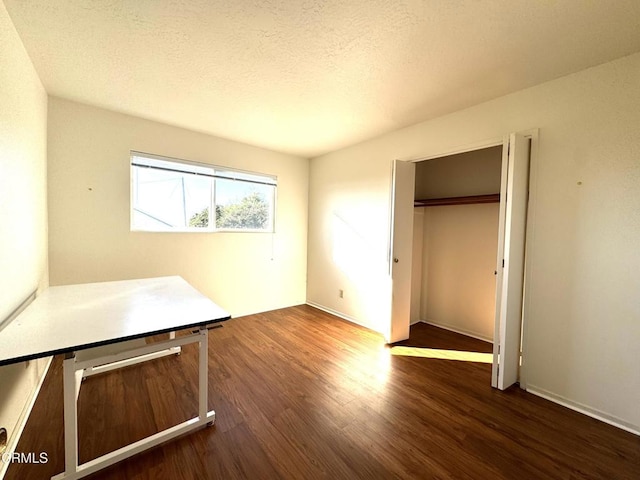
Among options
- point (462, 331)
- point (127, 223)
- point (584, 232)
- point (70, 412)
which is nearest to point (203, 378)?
point (70, 412)

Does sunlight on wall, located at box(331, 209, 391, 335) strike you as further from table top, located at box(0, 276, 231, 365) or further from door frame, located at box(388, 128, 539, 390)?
table top, located at box(0, 276, 231, 365)

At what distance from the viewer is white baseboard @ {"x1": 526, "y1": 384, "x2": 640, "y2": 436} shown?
170 centimetres

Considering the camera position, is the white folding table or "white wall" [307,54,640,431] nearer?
the white folding table

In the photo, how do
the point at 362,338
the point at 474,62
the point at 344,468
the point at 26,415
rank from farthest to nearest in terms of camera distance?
1. the point at 362,338
2. the point at 474,62
3. the point at 26,415
4. the point at 344,468

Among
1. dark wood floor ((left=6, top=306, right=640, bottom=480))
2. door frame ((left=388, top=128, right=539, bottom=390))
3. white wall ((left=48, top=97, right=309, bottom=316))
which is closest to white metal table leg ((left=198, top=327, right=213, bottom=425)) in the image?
dark wood floor ((left=6, top=306, right=640, bottom=480))

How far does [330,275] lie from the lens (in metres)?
4.04

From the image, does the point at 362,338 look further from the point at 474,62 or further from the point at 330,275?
the point at 474,62

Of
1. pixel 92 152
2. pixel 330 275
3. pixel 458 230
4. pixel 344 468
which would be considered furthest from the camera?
pixel 330 275

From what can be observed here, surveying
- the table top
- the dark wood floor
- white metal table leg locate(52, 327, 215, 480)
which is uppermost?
the table top

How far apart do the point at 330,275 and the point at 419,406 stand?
2.32m

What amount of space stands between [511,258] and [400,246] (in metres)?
1.09

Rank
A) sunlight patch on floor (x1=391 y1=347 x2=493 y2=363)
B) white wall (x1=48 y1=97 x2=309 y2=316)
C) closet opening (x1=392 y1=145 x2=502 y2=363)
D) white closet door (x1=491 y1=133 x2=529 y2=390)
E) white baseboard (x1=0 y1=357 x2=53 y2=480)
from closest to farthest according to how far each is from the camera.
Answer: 1. white baseboard (x1=0 y1=357 x2=53 y2=480)
2. white closet door (x1=491 y1=133 x2=529 y2=390)
3. white wall (x1=48 y1=97 x2=309 y2=316)
4. sunlight patch on floor (x1=391 y1=347 x2=493 y2=363)
5. closet opening (x1=392 y1=145 x2=502 y2=363)

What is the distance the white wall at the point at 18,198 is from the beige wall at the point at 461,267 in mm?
3963

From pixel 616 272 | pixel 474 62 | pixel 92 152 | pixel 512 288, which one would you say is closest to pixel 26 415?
pixel 92 152
